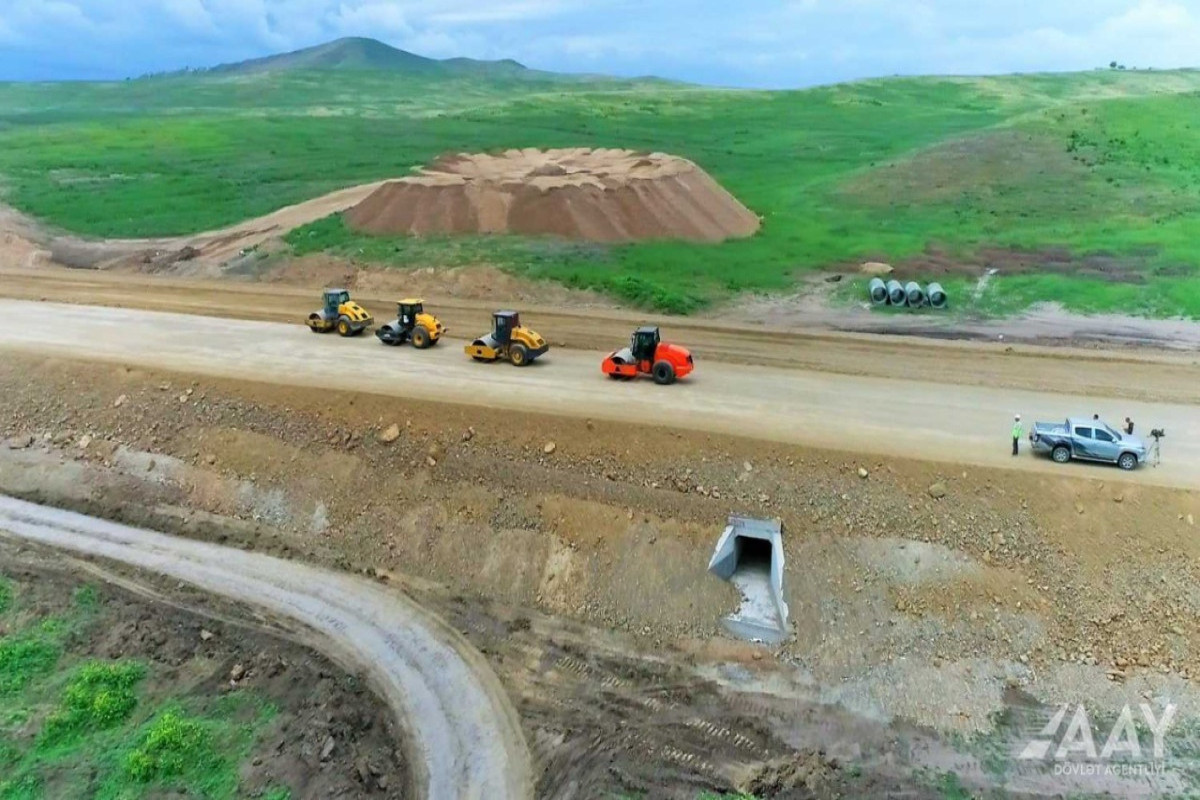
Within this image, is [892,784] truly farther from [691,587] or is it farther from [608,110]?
[608,110]

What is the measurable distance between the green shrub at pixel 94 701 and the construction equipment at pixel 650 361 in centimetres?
1560

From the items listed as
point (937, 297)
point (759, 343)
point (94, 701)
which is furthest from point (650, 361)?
point (937, 297)

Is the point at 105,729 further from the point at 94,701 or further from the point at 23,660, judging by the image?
the point at 23,660

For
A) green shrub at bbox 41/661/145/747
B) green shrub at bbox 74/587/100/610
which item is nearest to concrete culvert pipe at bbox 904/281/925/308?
green shrub at bbox 41/661/145/747

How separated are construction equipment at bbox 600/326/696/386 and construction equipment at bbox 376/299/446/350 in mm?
7353

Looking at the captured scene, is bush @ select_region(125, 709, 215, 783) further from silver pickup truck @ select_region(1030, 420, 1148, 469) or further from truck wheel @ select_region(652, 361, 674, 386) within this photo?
silver pickup truck @ select_region(1030, 420, 1148, 469)

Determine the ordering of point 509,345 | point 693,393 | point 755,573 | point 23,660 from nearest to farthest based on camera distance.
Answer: point 23,660 → point 755,573 → point 693,393 → point 509,345

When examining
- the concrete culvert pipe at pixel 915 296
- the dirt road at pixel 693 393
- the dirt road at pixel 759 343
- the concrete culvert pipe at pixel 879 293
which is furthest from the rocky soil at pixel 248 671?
the concrete culvert pipe at pixel 915 296

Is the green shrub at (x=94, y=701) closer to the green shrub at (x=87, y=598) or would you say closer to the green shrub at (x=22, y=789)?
the green shrub at (x=22, y=789)

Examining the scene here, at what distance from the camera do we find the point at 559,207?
45.9 metres

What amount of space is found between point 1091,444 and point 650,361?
12623 mm

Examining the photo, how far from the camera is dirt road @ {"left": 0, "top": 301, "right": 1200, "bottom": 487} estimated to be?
882 inches

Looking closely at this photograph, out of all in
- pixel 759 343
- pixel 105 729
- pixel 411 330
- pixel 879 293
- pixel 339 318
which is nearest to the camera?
pixel 105 729

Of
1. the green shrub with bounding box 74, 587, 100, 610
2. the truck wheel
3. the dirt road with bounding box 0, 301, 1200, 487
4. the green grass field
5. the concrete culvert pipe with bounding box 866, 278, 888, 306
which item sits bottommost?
the green grass field
